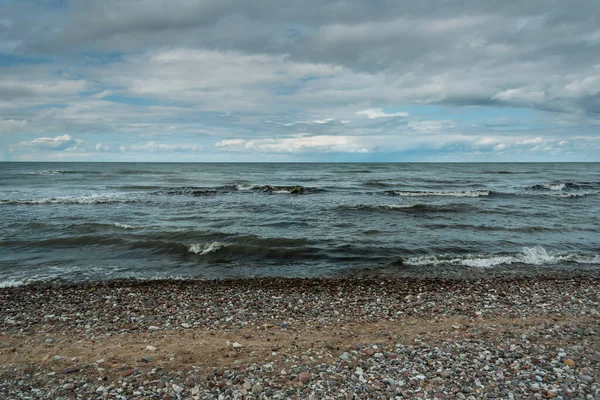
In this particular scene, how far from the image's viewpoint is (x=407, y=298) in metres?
10.0

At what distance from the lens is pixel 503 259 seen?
1410 cm

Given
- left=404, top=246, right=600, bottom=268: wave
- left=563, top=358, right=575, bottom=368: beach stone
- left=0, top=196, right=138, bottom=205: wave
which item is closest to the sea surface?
left=404, top=246, right=600, bottom=268: wave

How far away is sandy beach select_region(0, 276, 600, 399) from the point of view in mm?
5809

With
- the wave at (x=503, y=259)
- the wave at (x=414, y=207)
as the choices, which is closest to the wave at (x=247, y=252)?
the wave at (x=503, y=259)

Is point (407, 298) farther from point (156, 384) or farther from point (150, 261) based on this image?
point (150, 261)

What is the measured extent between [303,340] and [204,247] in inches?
373

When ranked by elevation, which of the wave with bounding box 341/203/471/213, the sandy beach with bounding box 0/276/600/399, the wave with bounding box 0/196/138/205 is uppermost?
the wave with bounding box 0/196/138/205

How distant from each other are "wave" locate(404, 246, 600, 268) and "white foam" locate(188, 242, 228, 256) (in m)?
7.65

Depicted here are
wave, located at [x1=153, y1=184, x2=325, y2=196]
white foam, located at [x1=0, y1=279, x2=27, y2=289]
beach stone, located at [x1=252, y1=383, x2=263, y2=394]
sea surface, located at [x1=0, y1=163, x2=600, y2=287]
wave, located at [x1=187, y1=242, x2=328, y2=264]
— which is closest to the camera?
beach stone, located at [x1=252, y1=383, x2=263, y2=394]

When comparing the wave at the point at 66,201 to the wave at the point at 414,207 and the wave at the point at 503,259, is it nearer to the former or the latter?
the wave at the point at 414,207

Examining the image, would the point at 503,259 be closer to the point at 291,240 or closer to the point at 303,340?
the point at 291,240

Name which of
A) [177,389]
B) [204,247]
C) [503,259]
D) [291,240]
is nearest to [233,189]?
[291,240]

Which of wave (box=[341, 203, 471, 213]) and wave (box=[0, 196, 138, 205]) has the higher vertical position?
wave (box=[0, 196, 138, 205])

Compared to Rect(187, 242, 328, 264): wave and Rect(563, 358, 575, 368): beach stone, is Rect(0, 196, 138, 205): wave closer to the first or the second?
Rect(187, 242, 328, 264): wave
